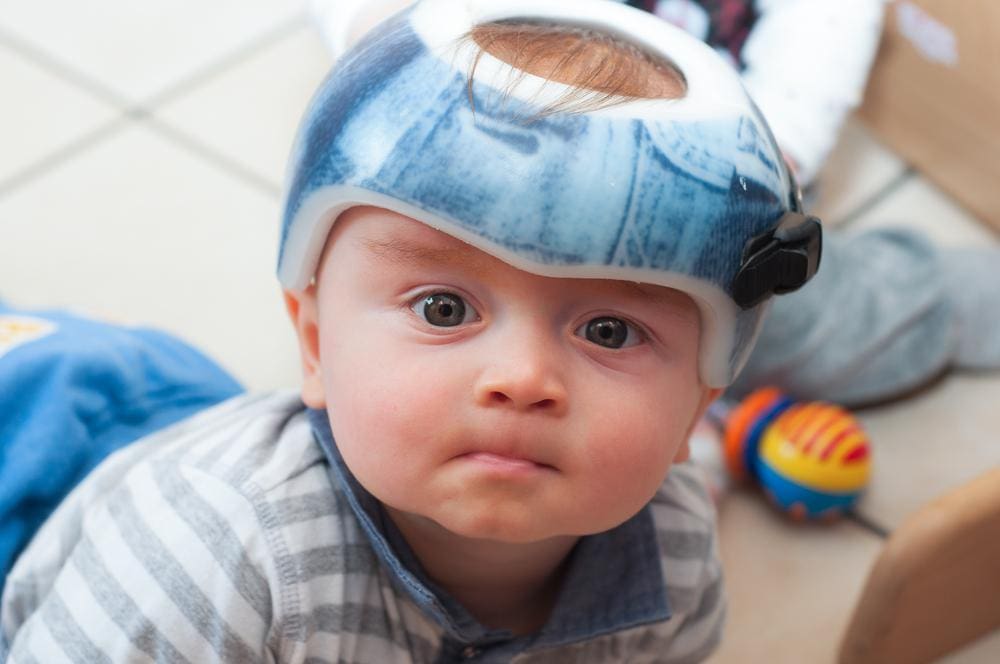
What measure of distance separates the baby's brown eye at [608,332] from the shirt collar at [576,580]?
0.54 ft

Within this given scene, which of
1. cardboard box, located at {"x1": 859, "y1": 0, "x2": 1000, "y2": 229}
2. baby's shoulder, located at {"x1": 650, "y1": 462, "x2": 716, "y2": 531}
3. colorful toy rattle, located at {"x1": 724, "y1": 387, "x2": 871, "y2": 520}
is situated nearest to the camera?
baby's shoulder, located at {"x1": 650, "y1": 462, "x2": 716, "y2": 531}

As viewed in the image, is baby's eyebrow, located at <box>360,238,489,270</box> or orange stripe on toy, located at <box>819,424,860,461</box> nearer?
baby's eyebrow, located at <box>360,238,489,270</box>

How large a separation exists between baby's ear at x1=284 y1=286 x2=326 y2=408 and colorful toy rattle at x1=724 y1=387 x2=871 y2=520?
1.58 feet

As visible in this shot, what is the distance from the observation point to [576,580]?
73 centimetres

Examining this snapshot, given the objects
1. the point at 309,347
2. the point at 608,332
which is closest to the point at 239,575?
the point at 309,347

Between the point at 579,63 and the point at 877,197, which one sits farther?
the point at 877,197

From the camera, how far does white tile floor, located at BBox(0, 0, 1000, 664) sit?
41.9 inches

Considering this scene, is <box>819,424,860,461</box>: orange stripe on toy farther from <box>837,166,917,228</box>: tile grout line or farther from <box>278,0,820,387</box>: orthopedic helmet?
<box>278,0,820,387</box>: orthopedic helmet

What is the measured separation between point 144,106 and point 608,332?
928 mm

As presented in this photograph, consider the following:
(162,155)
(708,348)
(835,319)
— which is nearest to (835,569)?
(835,319)

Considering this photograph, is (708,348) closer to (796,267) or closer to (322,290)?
(796,267)

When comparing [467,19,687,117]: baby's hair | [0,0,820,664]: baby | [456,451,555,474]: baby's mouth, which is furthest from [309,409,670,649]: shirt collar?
[467,19,687,117]: baby's hair

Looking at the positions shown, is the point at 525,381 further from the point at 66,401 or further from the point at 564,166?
the point at 66,401

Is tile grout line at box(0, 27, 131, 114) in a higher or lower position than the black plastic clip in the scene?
lower
